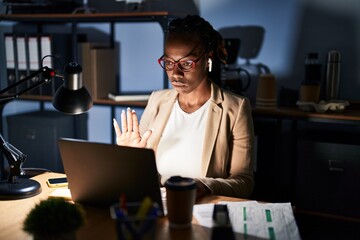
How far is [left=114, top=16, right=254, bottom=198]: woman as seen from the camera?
1741mm

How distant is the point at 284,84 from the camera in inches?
105

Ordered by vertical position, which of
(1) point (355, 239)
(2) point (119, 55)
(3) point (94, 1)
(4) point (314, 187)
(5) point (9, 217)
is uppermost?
(3) point (94, 1)

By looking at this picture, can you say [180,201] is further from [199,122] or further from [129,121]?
[199,122]

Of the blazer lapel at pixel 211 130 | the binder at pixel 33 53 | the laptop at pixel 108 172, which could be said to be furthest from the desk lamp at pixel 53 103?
the binder at pixel 33 53

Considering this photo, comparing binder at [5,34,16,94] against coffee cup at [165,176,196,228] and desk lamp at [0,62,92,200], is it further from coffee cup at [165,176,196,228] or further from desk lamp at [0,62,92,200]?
coffee cup at [165,176,196,228]

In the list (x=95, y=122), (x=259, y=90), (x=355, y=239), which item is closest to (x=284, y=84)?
(x=259, y=90)

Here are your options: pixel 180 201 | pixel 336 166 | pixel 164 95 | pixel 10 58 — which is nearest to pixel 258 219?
pixel 180 201

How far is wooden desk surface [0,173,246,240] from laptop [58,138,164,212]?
53 mm

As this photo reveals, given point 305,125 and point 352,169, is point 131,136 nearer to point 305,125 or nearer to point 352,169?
point 352,169

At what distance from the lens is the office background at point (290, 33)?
8.20 ft

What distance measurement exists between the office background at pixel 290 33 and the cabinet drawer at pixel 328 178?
43 centimetres

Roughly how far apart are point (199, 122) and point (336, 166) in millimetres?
862

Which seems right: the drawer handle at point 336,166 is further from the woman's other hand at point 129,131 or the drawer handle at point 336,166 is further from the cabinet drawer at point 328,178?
the woman's other hand at point 129,131

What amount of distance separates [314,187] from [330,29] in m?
0.89
